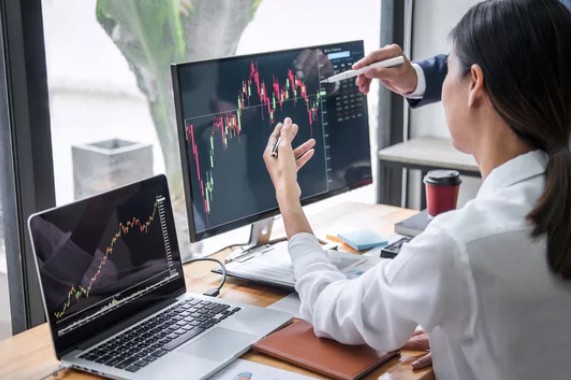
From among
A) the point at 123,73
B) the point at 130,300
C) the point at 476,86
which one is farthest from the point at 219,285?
the point at 476,86

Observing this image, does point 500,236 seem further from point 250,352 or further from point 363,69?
point 363,69

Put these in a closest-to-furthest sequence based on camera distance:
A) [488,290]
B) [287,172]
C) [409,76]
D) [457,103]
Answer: [488,290] → [457,103] → [287,172] → [409,76]

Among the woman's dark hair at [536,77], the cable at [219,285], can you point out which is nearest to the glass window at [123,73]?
the cable at [219,285]

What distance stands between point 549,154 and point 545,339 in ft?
0.91

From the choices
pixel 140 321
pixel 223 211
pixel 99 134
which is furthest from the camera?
pixel 99 134

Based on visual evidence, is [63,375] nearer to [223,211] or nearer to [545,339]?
[223,211]

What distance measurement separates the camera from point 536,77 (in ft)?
3.55

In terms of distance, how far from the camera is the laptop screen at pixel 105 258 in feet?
4.05

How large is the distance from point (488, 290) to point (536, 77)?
319 millimetres

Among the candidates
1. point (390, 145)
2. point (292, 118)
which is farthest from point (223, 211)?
point (390, 145)

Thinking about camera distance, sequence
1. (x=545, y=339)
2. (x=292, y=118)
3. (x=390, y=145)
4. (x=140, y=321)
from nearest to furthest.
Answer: (x=545, y=339) → (x=140, y=321) → (x=292, y=118) → (x=390, y=145)

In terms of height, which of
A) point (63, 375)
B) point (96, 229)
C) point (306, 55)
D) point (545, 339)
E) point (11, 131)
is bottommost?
point (63, 375)

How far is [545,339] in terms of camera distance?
1079mm

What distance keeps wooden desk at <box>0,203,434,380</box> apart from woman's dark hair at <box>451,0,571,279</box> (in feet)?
1.16
